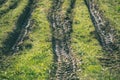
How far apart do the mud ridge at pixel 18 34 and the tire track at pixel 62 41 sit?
6.49m

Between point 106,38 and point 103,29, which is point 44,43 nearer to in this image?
point 106,38

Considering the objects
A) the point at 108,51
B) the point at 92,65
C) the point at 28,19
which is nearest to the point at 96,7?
the point at 28,19

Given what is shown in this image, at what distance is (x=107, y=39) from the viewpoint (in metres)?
66.7

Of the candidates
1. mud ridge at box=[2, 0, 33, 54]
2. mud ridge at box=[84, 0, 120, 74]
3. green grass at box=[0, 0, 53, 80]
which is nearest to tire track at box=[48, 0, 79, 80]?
green grass at box=[0, 0, 53, 80]

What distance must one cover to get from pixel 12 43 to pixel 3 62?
29.8 ft

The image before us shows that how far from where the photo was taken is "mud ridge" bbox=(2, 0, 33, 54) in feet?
217

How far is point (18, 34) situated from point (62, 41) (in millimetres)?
12230

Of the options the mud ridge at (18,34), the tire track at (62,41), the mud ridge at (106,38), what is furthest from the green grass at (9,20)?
the mud ridge at (106,38)

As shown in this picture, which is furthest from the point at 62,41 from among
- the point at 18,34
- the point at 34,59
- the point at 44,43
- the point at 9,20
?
the point at 9,20

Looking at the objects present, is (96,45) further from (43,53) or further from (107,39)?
(43,53)

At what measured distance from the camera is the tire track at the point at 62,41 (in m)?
55.2

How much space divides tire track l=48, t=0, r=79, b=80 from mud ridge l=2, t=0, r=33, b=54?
649 cm

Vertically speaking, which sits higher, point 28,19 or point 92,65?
point 28,19

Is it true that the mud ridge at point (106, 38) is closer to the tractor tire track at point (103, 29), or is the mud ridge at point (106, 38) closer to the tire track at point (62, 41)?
the tractor tire track at point (103, 29)
